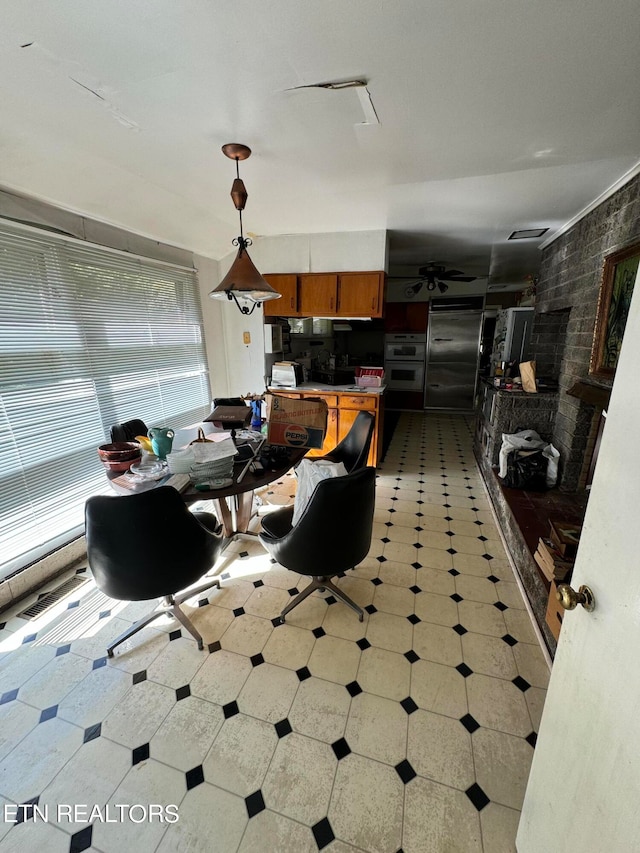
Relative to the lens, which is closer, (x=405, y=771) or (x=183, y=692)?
(x=405, y=771)

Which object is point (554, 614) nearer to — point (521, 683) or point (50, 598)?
point (521, 683)

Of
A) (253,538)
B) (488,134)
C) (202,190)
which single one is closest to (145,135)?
(202,190)

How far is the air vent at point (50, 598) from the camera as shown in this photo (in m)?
2.01

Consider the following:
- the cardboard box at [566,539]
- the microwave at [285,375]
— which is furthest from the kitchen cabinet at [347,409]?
the cardboard box at [566,539]

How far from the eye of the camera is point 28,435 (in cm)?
219

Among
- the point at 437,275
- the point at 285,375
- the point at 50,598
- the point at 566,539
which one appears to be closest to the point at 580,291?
the point at 566,539

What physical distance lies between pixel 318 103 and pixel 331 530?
200 centimetres

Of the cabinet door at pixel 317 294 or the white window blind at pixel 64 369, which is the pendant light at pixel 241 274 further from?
the cabinet door at pixel 317 294

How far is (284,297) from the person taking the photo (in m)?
3.95

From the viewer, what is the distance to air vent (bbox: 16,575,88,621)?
2006 mm

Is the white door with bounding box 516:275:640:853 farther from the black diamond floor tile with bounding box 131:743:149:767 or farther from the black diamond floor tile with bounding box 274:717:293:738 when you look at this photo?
the black diamond floor tile with bounding box 131:743:149:767

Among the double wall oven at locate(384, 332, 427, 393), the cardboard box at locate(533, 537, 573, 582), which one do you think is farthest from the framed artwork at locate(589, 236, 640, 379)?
the double wall oven at locate(384, 332, 427, 393)

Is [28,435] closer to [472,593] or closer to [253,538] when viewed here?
[253,538]

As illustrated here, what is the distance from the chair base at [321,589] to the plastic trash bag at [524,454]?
5.91 ft
